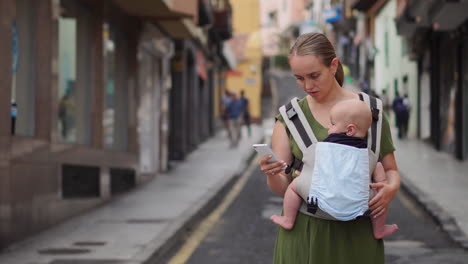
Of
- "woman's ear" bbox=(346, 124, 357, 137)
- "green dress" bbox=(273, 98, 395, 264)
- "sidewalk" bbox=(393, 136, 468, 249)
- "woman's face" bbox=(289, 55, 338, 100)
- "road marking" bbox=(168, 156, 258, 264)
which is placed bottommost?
"road marking" bbox=(168, 156, 258, 264)

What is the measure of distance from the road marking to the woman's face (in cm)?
533

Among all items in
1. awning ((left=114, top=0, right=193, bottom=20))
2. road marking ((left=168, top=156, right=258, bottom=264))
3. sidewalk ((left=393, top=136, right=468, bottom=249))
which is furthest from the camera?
awning ((left=114, top=0, right=193, bottom=20))

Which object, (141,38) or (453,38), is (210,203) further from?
(453,38)

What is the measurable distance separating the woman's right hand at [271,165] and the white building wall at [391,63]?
92.8ft

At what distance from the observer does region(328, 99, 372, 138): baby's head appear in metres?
3.41

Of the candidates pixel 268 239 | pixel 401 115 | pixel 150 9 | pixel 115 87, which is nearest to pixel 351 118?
pixel 268 239

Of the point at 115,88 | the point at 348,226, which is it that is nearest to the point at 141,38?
the point at 115,88

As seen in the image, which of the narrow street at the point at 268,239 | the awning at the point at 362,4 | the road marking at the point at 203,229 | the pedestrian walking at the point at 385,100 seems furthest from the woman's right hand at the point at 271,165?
the awning at the point at 362,4

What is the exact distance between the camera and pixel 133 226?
10.9 m

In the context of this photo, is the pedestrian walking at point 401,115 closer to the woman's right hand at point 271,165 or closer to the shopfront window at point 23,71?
the shopfront window at point 23,71

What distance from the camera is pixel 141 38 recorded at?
17.7 meters

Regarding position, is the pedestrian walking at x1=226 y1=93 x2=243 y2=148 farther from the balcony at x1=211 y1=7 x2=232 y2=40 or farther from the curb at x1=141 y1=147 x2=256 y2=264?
Result: the curb at x1=141 y1=147 x2=256 y2=264

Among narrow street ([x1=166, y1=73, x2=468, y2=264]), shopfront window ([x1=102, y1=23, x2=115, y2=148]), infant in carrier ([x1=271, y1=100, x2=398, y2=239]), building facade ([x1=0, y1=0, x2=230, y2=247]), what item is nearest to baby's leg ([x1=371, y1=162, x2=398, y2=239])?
infant in carrier ([x1=271, y1=100, x2=398, y2=239])

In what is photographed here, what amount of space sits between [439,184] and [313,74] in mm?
12410
